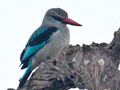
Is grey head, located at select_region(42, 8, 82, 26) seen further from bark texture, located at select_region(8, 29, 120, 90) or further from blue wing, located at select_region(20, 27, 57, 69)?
bark texture, located at select_region(8, 29, 120, 90)

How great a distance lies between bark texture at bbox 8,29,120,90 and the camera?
4121 mm

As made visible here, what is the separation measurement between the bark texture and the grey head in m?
2.54

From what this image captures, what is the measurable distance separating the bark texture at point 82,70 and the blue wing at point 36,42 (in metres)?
1.96

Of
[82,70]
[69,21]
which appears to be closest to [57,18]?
[69,21]

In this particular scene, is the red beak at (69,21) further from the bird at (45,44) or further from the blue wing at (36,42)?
the blue wing at (36,42)

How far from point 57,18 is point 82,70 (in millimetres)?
3410

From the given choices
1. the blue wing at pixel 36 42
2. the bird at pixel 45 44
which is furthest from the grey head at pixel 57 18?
the blue wing at pixel 36 42

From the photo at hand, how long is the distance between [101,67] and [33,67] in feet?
8.38

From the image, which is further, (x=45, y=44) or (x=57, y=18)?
(x=57, y=18)

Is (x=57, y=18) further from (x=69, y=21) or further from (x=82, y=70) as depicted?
(x=82, y=70)

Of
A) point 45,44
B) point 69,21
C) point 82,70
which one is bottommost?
point 82,70

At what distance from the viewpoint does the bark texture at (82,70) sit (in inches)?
162

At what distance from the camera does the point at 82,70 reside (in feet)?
14.0

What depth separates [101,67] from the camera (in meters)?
4.33
